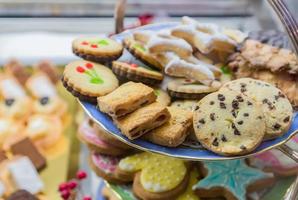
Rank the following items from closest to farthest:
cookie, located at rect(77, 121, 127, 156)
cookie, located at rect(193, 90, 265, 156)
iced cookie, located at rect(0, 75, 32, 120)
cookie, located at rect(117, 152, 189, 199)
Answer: cookie, located at rect(193, 90, 265, 156)
cookie, located at rect(117, 152, 189, 199)
cookie, located at rect(77, 121, 127, 156)
iced cookie, located at rect(0, 75, 32, 120)

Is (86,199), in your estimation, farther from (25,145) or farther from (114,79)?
(114,79)

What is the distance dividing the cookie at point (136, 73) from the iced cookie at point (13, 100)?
2.05ft

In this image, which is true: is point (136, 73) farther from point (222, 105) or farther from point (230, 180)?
point (230, 180)

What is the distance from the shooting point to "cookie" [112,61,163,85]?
933 mm

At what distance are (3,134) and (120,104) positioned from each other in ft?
2.21

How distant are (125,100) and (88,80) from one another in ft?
0.40

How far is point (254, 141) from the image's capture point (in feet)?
2.67

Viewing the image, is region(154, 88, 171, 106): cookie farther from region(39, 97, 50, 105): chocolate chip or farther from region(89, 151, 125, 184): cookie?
region(39, 97, 50, 105): chocolate chip

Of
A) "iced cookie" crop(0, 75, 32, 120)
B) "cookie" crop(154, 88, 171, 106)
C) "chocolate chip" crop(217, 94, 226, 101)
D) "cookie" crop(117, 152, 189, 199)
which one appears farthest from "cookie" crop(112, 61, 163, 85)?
"iced cookie" crop(0, 75, 32, 120)

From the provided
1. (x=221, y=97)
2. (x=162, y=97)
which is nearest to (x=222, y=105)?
(x=221, y=97)

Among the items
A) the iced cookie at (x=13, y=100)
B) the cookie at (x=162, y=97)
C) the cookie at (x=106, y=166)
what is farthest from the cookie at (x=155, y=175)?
the iced cookie at (x=13, y=100)

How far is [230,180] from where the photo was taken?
42.8 inches

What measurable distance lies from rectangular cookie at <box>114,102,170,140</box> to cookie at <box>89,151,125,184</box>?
1.03 feet

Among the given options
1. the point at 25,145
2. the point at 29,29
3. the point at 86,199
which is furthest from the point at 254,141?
the point at 29,29
